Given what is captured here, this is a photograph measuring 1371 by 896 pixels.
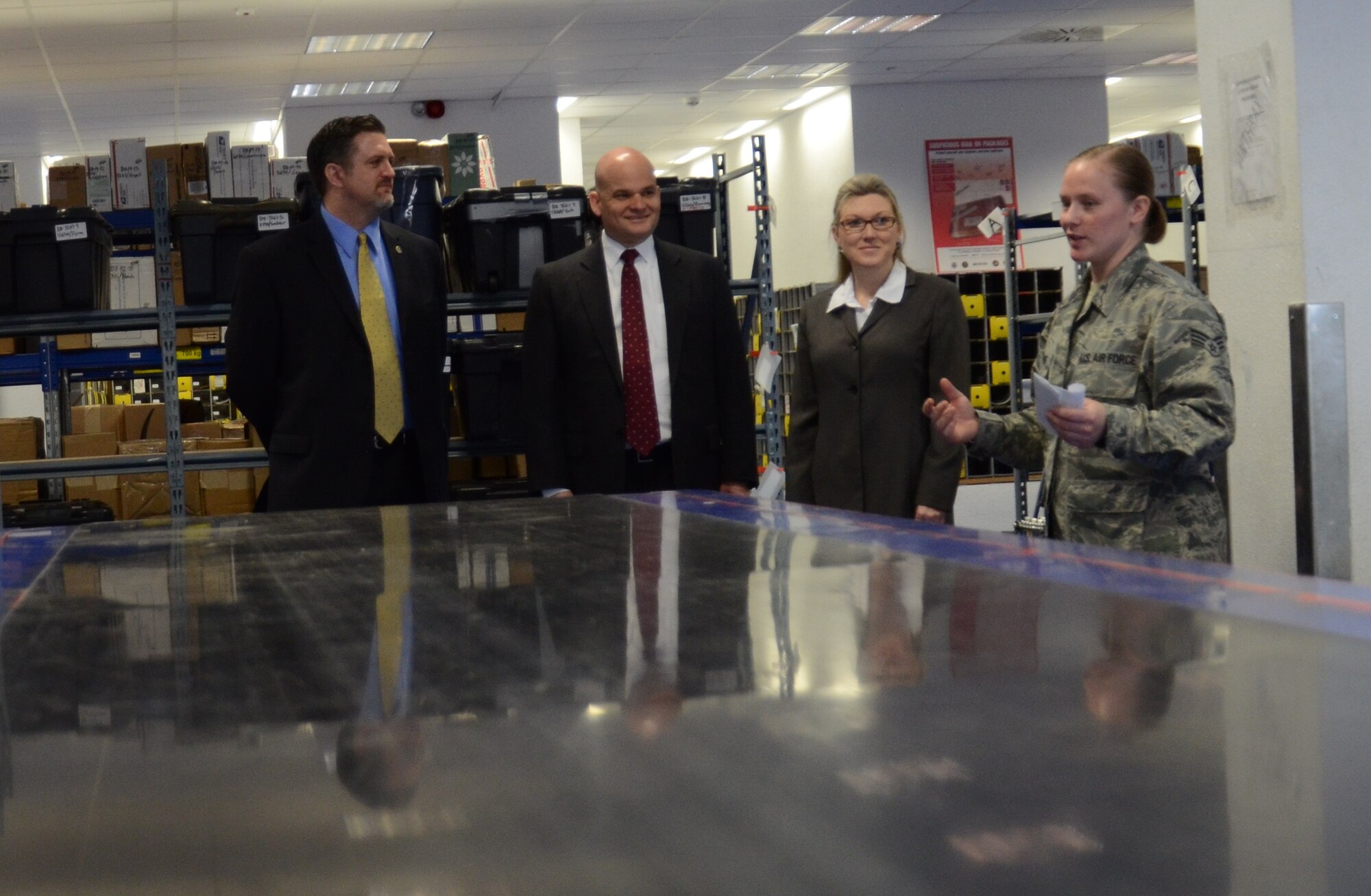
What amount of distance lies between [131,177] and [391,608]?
4075 millimetres

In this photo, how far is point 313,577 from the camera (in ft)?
3.47

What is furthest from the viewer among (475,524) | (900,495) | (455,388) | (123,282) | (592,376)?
(123,282)

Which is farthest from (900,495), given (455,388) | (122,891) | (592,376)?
(122,891)

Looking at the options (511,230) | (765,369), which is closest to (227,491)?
(511,230)

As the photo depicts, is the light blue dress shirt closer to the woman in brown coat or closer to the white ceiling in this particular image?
the woman in brown coat

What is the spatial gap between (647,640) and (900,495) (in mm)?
1976

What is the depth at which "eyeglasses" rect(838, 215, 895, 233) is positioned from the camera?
2.74m

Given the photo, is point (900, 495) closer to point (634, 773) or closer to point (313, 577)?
point (313, 577)

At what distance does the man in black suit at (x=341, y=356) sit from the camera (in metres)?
2.78

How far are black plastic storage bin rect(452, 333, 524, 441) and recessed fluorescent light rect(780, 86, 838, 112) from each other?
8.02m

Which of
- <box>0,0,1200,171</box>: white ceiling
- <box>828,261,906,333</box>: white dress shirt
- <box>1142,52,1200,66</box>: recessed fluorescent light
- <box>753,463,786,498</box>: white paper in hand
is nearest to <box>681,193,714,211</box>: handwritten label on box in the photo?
<box>828,261,906,333</box>: white dress shirt

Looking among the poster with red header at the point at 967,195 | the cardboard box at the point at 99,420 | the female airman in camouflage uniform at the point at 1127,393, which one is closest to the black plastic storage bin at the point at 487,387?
the female airman in camouflage uniform at the point at 1127,393

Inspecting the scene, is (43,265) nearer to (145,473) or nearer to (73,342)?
(145,473)

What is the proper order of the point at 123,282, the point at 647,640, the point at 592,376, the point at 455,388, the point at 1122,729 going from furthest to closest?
the point at 123,282
the point at 455,388
the point at 592,376
the point at 647,640
the point at 1122,729
